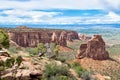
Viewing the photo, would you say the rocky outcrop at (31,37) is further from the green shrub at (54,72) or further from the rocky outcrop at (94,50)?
the green shrub at (54,72)

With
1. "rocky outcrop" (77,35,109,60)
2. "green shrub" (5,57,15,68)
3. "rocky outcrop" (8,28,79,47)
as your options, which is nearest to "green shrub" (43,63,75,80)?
"green shrub" (5,57,15,68)

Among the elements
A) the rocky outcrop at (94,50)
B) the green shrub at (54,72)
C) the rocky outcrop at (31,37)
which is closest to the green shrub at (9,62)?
the green shrub at (54,72)

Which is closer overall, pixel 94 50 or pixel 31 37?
pixel 94 50

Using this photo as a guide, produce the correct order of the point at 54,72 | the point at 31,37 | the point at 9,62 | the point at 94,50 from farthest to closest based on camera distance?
1. the point at 31,37
2. the point at 94,50
3. the point at 54,72
4. the point at 9,62

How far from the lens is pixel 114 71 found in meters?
105

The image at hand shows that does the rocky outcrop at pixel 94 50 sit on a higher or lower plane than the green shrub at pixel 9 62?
lower

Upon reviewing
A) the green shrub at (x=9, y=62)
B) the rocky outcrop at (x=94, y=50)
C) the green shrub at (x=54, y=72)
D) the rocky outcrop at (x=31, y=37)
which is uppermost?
the green shrub at (x=9, y=62)

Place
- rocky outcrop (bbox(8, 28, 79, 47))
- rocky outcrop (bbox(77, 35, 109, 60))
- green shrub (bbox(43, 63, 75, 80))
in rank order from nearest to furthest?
green shrub (bbox(43, 63, 75, 80))
rocky outcrop (bbox(77, 35, 109, 60))
rocky outcrop (bbox(8, 28, 79, 47))

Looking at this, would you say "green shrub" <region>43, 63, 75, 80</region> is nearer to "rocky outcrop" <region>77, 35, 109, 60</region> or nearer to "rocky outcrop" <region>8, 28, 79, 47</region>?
"rocky outcrop" <region>77, 35, 109, 60</region>

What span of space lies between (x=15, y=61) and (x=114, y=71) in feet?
208

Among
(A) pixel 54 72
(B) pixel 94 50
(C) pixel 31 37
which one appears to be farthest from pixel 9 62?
(C) pixel 31 37

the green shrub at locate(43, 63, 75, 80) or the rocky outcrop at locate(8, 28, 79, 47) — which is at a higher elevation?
the green shrub at locate(43, 63, 75, 80)

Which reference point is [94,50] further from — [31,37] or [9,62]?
[9,62]

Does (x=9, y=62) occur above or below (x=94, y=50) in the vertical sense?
above
